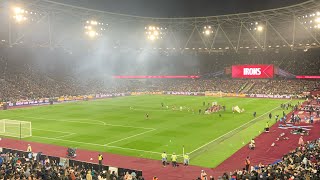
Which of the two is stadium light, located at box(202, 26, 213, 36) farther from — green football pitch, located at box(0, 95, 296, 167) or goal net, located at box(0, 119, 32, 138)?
goal net, located at box(0, 119, 32, 138)

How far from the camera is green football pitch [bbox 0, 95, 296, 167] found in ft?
106

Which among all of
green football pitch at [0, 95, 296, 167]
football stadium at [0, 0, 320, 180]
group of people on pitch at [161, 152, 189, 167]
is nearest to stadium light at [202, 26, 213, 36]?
football stadium at [0, 0, 320, 180]

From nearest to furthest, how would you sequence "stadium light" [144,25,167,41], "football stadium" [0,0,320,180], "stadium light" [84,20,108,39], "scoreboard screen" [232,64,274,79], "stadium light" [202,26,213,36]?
"football stadium" [0,0,320,180]
"stadium light" [84,20,108,39]
"stadium light" [144,25,167,41]
"scoreboard screen" [232,64,274,79]
"stadium light" [202,26,213,36]

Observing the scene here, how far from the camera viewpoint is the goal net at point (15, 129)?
39.4 metres

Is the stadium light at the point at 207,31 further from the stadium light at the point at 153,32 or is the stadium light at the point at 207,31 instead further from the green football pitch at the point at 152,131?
the green football pitch at the point at 152,131

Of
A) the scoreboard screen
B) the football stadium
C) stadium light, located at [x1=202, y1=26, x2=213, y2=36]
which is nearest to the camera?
the football stadium

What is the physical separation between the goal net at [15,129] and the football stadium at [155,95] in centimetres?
17

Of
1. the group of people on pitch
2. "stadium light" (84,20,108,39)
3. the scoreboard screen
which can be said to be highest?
"stadium light" (84,20,108,39)

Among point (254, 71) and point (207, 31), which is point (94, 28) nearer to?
point (207, 31)

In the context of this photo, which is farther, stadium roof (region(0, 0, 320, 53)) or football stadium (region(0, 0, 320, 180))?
stadium roof (region(0, 0, 320, 53))

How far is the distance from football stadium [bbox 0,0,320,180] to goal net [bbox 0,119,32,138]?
0.57 ft

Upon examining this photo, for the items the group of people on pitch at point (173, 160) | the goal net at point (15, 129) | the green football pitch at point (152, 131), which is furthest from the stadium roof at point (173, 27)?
the group of people on pitch at point (173, 160)

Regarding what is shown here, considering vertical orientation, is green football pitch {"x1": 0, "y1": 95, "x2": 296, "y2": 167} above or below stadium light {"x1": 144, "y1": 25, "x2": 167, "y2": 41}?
below

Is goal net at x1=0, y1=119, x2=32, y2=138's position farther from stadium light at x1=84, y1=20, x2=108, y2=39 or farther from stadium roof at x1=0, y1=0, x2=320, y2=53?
stadium light at x1=84, y1=20, x2=108, y2=39
